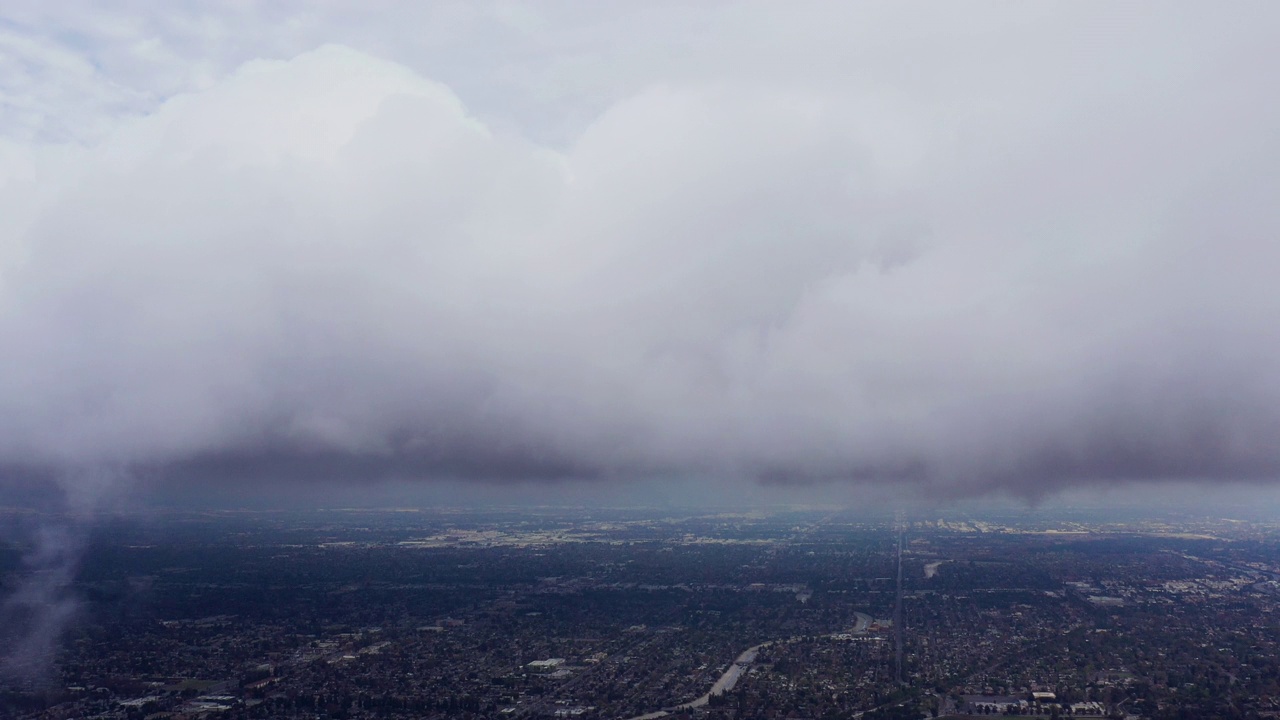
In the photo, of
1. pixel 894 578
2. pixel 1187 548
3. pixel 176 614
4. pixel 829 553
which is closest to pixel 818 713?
pixel 176 614

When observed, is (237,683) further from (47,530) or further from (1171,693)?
(1171,693)

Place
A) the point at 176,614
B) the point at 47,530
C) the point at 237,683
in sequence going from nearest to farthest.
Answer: the point at 237,683 → the point at 47,530 → the point at 176,614

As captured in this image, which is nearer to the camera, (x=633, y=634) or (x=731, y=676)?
(x=731, y=676)

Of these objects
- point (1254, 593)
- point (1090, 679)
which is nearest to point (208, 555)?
point (1090, 679)

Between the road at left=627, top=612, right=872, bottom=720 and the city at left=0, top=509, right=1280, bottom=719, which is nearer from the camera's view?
the road at left=627, top=612, right=872, bottom=720

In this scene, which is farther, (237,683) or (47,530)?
(47,530)

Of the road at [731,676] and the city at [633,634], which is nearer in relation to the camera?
the road at [731,676]

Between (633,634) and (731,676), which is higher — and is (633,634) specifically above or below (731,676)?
above

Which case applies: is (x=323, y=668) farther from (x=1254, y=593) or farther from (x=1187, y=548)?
(x=1187, y=548)

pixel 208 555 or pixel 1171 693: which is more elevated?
pixel 208 555

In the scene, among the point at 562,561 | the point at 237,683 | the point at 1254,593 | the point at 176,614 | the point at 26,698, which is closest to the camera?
the point at 26,698
